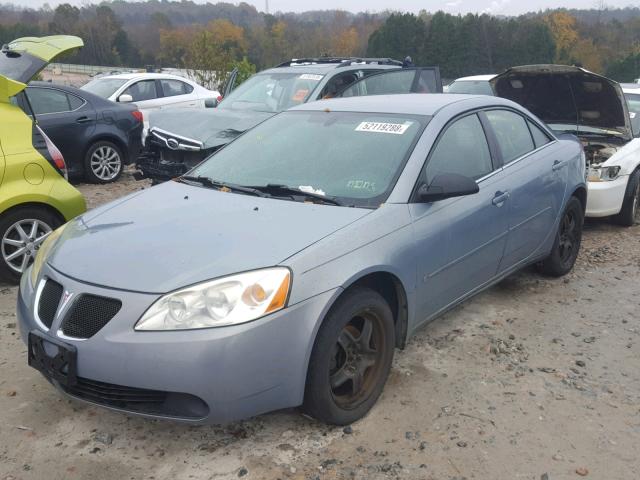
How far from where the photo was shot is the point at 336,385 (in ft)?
10.0

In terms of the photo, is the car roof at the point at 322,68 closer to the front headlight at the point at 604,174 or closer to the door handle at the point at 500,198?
the front headlight at the point at 604,174

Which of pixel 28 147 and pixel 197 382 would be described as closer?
pixel 197 382

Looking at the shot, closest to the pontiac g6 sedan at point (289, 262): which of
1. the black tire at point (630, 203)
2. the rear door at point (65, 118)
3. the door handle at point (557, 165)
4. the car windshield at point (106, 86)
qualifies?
the door handle at point (557, 165)

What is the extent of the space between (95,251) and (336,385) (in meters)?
1.32

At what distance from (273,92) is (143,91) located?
4.65m

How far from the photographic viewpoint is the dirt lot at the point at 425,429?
9.20ft

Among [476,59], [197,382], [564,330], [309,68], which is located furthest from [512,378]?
[476,59]

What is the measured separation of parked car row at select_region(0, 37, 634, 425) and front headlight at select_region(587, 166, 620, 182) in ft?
5.44

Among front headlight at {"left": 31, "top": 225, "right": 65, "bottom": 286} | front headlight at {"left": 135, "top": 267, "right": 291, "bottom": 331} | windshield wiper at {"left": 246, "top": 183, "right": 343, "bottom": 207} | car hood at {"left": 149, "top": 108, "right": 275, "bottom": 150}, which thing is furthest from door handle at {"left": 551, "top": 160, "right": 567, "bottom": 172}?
front headlight at {"left": 31, "top": 225, "right": 65, "bottom": 286}

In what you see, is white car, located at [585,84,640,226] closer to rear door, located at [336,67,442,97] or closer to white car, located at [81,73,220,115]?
rear door, located at [336,67,442,97]

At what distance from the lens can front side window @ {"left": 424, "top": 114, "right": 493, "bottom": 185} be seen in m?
3.68

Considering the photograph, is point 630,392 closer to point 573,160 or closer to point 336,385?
point 336,385

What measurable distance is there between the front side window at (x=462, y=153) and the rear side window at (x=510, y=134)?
0.74 feet

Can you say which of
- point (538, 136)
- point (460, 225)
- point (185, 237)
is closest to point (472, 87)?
point (538, 136)
